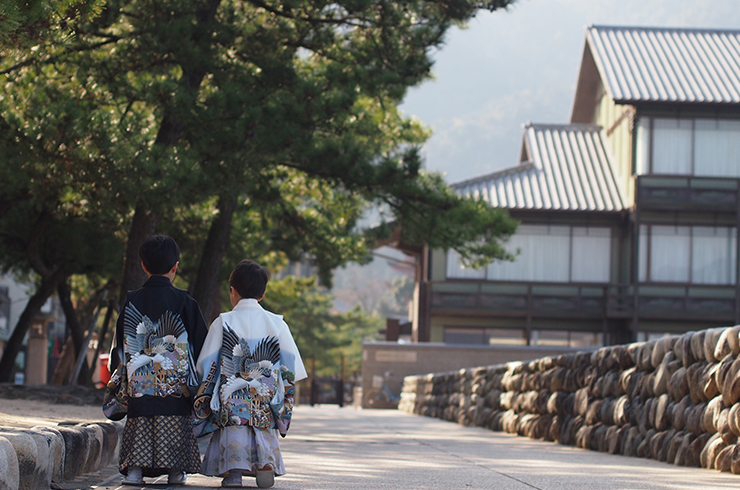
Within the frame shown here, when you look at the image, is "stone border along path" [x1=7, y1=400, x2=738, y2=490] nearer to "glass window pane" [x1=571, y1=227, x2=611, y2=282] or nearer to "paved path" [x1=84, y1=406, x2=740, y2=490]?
"paved path" [x1=84, y1=406, x2=740, y2=490]

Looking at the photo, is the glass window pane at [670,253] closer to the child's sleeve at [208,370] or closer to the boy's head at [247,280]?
the boy's head at [247,280]

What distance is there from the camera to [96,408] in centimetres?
1094

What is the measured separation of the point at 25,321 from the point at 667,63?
1940 centimetres

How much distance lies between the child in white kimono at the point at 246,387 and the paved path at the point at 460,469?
22 centimetres

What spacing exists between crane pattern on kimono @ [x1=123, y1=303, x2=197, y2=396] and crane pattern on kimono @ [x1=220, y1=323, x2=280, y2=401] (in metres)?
0.20

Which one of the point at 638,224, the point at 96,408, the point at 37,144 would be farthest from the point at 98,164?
the point at 638,224

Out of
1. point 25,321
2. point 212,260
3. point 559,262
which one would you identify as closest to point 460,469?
point 212,260

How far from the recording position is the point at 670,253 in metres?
25.8

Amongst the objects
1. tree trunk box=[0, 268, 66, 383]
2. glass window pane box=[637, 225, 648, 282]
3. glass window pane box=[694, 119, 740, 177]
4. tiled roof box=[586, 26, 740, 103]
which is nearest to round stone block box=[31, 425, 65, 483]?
tree trunk box=[0, 268, 66, 383]

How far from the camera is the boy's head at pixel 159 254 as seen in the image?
5.05 m

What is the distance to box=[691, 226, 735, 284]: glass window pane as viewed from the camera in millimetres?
25828

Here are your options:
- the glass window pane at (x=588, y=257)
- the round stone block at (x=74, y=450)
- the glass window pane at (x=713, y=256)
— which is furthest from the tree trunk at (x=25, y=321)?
the glass window pane at (x=713, y=256)

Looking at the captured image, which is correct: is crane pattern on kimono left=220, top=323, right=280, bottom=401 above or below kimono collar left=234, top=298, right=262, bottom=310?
below

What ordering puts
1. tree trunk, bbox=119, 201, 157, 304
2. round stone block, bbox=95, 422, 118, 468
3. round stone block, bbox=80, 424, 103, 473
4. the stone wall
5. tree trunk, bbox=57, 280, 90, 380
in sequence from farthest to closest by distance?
1. tree trunk, bbox=57, 280, 90, 380
2. tree trunk, bbox=119, 201, 157, 304
3. the stone wall
4. round stone block, bbox=95, 422, 118, 468
5. round stone block, bbox=80, 424, 103, 473
